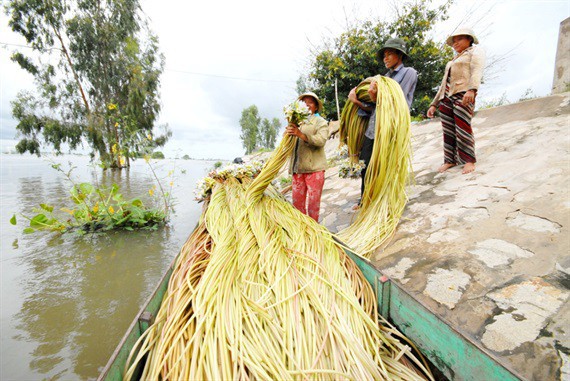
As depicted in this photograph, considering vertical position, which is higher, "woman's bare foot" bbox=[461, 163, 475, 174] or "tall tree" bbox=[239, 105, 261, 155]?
"tall tree" bbox=[239, 105, 261, 155]

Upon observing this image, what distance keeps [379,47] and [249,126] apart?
27074mm

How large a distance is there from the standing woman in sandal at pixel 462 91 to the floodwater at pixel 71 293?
11.1 ft

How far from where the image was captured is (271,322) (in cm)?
106

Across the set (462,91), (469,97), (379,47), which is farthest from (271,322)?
(379,47)

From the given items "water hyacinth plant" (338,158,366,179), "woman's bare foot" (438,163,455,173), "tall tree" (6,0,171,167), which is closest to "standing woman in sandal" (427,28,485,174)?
"woman's bare foot" (438,163,455,173)

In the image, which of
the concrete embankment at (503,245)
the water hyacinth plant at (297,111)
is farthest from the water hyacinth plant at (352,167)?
the water hyacinth plant at (297,111)

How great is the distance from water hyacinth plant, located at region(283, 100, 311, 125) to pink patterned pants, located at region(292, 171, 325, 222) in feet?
1.94

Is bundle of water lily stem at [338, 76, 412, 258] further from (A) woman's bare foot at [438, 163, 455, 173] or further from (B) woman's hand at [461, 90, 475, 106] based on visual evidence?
(A) woman's bare foot at [438, 163, 455, 173]

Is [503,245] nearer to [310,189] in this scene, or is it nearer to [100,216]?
[310,189]

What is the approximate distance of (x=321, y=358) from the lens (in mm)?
966

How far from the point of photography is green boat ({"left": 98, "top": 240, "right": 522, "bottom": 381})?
30.4 inches

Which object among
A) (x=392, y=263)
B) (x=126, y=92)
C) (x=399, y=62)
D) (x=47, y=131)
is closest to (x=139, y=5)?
(x=126, y=92)

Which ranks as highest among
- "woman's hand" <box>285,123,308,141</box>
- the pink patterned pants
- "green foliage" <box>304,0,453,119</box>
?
"green foliage" <box>304,0,453,119</box>

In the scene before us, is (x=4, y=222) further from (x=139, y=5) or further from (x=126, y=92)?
(x=139, y=5)
